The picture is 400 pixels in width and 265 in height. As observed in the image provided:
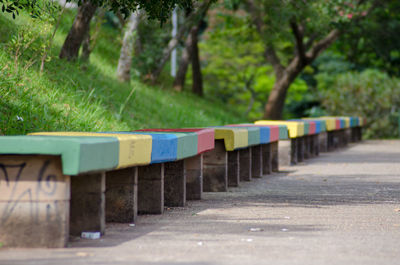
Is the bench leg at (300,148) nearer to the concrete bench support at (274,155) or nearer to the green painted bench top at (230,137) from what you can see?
the concrete bench support at (274,155)

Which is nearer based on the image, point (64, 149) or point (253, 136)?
point (64, 149)

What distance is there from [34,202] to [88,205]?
751 millimetres

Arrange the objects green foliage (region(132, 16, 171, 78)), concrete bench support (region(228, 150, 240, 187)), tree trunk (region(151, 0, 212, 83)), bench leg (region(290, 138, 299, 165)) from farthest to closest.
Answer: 1. tree trunk (region(151, 0, 212, 83))
2. green foliage (region(132, 16, 171, 78))
3. bench leg (region(290, 138, 299, 165))
4. concrete bench support (region(228, 150, 240, 187))

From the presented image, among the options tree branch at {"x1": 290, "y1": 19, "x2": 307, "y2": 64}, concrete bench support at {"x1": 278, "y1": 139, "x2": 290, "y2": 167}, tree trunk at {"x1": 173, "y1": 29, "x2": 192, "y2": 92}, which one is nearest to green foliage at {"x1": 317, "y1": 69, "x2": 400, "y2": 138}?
tree branch at {"x1": 290, "y1": 19, "x2": 307, "y2": 64}

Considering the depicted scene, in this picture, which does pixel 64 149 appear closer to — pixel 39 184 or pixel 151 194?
pixel 39 184

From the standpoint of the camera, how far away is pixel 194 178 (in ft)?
32.3

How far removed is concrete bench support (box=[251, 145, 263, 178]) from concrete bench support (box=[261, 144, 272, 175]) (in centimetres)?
71

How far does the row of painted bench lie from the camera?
5871 millimetres

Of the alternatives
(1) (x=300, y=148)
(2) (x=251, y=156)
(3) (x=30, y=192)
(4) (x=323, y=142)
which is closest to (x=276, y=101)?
(4) (x=323, y=142)

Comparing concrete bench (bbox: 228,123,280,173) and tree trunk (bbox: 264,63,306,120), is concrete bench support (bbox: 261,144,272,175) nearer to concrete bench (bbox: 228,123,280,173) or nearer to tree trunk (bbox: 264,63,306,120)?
concrete bench (bbox: 228,123,280,173)

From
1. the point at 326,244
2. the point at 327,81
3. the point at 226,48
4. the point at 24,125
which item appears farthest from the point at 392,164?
the point at 327,81

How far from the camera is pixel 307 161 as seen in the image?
1828cm

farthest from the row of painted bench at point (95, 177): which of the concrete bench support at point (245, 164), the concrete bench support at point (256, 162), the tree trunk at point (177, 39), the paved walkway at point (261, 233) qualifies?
the tree trunk at point (177, 39)

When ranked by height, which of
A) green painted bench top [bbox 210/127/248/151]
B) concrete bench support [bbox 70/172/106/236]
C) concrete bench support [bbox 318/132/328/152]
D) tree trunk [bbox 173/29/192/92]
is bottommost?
concrete bench support [bbox 70/172/106/236]
